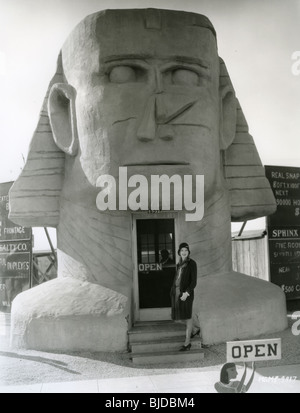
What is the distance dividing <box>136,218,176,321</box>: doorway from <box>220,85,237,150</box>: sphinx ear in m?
1.39

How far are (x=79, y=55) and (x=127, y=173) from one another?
166cm

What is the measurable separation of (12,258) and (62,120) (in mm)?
3160

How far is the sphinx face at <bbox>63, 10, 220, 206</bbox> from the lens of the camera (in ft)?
18.7

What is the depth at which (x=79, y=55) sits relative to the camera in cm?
604

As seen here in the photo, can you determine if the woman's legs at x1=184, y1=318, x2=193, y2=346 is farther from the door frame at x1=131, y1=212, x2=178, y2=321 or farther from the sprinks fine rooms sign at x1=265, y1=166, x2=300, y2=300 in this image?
the sprinks fine rooms sign at x1=265, y1=166, x2=300, y2=300

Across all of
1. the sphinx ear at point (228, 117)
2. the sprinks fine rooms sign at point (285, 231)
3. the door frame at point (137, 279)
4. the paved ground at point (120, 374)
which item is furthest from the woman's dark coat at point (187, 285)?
the sprinks fine rooms sign at point (285, 231)

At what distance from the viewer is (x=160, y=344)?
5578 mm

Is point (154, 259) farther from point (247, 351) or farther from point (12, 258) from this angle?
point (12, 258)

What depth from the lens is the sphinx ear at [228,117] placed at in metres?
6.62

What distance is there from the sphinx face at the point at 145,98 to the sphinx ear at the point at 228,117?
62cm

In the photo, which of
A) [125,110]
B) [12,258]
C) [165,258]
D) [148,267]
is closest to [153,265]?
[148,267]

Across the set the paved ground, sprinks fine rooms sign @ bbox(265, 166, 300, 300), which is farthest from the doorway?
sprinks fine rooms sign @ bbox(265, 166, 300, 300)
